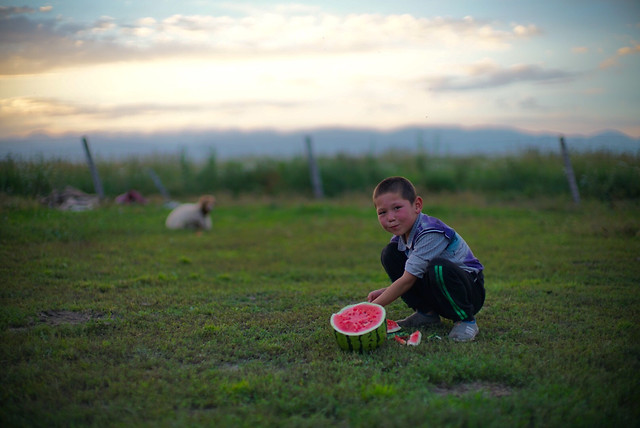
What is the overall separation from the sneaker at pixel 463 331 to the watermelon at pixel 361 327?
0.66 metres

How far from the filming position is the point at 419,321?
194 inches

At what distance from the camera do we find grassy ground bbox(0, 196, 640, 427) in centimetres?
315

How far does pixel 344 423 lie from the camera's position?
297cm

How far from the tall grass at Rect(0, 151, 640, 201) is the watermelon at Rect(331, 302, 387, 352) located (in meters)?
11.2

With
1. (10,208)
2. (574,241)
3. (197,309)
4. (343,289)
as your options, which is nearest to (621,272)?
(574,241)

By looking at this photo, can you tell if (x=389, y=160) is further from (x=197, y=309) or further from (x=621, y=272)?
(x=197, y=309)

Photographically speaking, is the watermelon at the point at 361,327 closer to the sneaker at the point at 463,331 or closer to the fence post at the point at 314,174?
the sneaker at the point at 463,331

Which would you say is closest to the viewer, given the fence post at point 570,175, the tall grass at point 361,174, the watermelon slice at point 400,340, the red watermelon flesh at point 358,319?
the red watermelon flesh at point 358,319

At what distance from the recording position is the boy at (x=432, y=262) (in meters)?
4.30

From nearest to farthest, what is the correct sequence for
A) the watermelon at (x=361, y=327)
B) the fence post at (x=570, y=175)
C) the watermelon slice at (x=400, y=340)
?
the watermelon at (x=361, y=327) → the watermelon slice at (x=400, y=340) → the fence post at (x=570, y=175)

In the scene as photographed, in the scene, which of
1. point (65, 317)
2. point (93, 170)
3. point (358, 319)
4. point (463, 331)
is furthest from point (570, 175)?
point (93, 170)

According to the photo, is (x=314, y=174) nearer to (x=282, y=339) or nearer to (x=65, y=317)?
(x=65, y=317)

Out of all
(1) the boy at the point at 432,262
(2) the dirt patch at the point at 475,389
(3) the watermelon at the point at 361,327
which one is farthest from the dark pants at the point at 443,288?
(2) the dirt patch at the point at 475,389

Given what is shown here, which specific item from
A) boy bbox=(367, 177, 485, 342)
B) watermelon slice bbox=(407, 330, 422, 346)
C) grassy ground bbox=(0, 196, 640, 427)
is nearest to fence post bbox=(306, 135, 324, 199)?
grassy ground bbox=(0, 196, 640, 427)
